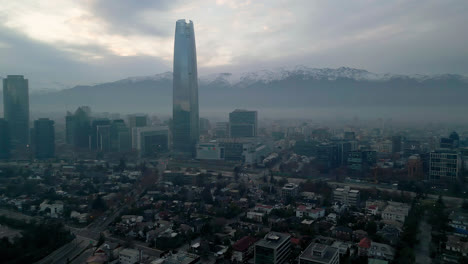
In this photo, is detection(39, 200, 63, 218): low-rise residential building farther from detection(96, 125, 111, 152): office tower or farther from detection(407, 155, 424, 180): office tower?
detection(407, 155, 424, 180): office tower

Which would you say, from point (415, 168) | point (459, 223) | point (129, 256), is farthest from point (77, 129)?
point (459, 223)

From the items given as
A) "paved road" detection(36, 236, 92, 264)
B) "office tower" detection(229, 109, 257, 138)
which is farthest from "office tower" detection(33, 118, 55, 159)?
"paved road" detection(36, 236, 92, 264)

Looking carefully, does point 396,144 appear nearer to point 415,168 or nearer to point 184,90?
point 415,168

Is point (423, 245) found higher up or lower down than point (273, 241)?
lower down

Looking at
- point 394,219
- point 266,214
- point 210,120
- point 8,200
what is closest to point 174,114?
point 210,120

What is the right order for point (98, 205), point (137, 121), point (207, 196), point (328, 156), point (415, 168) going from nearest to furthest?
point (98, 205) → point (207, 196) → point (415, 168) → point (328, 156) → point (137, 121)
